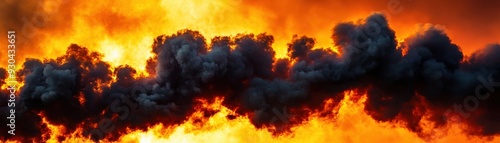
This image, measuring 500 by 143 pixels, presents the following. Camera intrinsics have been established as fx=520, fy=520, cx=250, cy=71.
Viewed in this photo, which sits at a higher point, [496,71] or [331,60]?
[331,60]

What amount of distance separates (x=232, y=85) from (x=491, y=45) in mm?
20322

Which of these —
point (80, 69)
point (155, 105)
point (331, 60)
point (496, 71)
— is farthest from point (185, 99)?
point (496, 71)

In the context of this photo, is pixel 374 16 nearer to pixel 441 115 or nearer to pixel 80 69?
pixel 441 115

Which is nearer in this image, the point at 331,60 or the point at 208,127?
the point at 331,60

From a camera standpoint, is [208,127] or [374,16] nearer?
[374,16]

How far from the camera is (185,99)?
41062 millimetres

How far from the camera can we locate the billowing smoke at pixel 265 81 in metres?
39.7

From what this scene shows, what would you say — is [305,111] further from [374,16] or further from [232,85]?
[374,16]

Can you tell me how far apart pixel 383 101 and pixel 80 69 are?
24152 millimetres

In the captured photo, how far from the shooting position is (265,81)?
40656 millimetres

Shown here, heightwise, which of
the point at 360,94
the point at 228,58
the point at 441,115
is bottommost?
the point at 441,115

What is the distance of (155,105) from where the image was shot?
39.8 m

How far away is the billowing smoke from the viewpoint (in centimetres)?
3972

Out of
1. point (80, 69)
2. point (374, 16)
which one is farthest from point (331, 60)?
point (80, 69)
